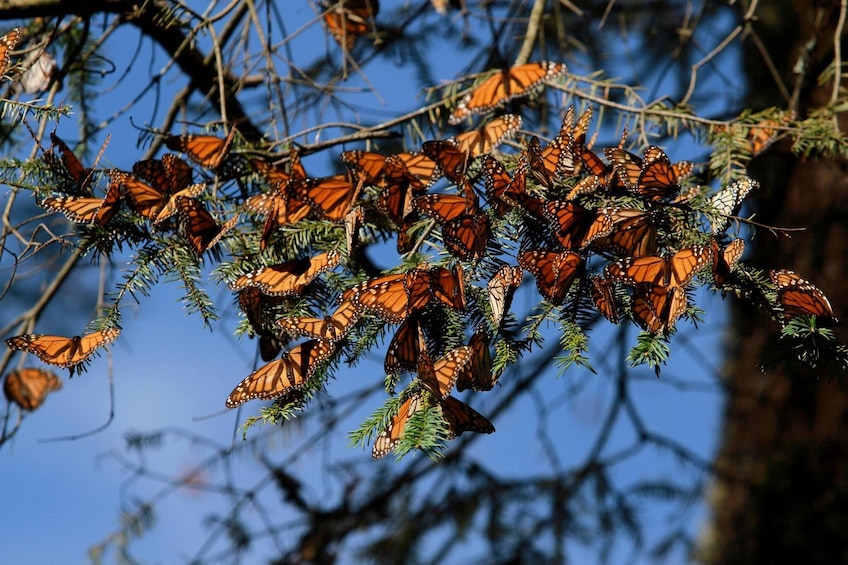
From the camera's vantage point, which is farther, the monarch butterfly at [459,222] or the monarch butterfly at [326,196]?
the monarch butterfly at [326,196]

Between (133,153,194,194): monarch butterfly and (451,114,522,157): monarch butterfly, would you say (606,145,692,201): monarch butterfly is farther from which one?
(133,153,194,194): monarch butterfly

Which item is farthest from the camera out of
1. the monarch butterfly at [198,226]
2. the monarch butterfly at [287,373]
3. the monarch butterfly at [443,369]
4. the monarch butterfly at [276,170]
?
the monarch butterfly at [276,170]

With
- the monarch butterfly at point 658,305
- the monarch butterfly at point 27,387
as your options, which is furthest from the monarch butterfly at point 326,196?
the monarch butterfly at point 27,387

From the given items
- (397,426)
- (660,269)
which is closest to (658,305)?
(660,269)

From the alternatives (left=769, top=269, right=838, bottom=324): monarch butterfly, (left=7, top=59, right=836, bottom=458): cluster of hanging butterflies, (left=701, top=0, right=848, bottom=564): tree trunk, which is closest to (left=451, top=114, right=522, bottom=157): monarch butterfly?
(left=7, top=59, right=836, bottom=458): cluster of hanging butterflies

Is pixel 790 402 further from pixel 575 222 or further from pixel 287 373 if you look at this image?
pixel 287 373

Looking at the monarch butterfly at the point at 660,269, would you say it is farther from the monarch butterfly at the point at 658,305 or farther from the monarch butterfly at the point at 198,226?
the monarch butterfly at the point at 198,226

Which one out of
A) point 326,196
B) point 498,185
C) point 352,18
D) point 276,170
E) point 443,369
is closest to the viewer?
point 443,369
